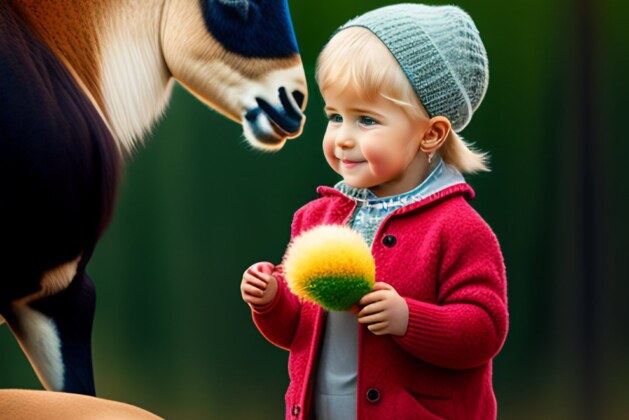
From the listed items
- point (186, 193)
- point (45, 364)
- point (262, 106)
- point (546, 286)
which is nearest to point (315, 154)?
point (186, 193)

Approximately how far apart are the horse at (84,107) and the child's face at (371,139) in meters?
0.27

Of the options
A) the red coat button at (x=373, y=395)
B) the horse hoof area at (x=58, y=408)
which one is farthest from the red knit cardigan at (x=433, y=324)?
the horse hoof area at (x=58, y=408)

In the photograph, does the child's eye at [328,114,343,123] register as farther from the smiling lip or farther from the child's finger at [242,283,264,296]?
the child's finger at [242,283,264,296]

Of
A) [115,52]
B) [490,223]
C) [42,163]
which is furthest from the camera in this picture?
[490,223]

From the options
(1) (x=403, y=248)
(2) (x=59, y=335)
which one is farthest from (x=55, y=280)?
(1) (x=403, y=248)

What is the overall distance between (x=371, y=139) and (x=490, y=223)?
735mm

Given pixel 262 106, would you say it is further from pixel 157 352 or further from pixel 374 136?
pixel 157 352

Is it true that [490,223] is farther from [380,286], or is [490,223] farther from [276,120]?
[380,286]

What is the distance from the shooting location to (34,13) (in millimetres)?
914

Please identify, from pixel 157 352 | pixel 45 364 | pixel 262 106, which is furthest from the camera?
pixel 157 352

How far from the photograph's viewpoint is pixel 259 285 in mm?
699

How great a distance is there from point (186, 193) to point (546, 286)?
618 mm

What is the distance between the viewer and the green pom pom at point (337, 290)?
0.63m

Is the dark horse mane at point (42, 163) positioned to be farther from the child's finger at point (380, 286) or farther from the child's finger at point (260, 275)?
the child's finger at point (380, 286)
